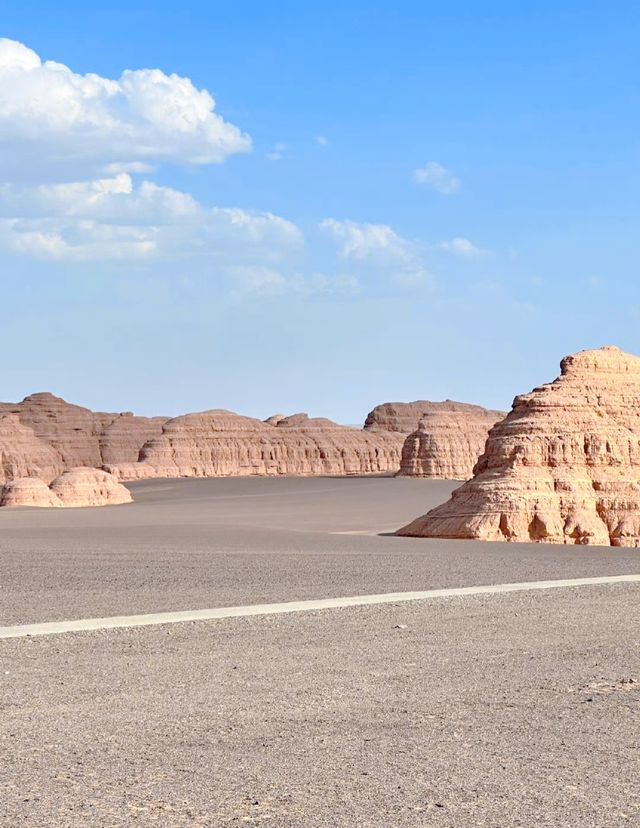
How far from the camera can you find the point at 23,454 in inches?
3871

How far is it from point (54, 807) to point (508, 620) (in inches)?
374

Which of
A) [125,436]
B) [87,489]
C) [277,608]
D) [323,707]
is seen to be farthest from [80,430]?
[323,707]

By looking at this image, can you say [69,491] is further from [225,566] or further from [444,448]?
[225,566]

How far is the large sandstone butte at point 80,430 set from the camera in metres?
114

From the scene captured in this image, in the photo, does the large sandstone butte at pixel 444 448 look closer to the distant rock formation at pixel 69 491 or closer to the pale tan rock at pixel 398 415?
the distant rock formation at pixel 69 491

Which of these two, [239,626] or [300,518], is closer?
[239,626]

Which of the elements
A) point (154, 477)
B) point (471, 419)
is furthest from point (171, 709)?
point (154, 477)

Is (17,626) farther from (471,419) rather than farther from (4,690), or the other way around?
(471,419)

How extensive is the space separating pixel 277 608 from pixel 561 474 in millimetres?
12917

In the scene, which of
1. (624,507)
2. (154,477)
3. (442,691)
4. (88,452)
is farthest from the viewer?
(88,452)

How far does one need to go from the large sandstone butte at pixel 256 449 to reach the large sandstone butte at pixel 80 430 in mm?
11188

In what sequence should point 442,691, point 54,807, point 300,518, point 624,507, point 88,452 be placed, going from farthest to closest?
point 88,452 < point 300,518 < point 624,507 < point 442,691 < point 54,807

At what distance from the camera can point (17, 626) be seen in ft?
48.2

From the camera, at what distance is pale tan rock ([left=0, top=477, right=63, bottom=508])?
199 ft
